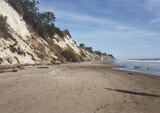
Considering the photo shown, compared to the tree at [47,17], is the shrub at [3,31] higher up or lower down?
lower down

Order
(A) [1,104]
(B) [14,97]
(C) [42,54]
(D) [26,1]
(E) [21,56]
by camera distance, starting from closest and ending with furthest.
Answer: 1. (A) [1,104]
2. (B) [14,97]
3. (E) [21,56]
4. (C) [42,54]
5. (D) [26,1]

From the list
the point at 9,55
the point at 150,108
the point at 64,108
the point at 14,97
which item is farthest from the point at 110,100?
the point at 9,55

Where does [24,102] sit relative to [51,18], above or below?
below

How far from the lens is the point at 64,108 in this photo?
3.62 m

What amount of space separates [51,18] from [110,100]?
222 feet

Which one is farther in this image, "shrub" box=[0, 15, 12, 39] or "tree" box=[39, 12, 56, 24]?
"tree" box=[39, 12, 56, 24]

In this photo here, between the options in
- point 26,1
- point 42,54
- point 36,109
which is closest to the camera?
point 36,109

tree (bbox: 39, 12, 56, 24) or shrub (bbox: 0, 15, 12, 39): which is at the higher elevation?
tree (bbox: 39, 12, 56, 24)

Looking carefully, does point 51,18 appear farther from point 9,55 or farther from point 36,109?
point 36,109

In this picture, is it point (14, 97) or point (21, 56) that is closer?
point (14, 97)

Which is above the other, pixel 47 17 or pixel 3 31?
pixel 47 17

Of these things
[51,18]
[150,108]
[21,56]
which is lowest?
[150,108]

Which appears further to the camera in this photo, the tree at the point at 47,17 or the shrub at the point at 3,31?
the tree at the point at 47,17

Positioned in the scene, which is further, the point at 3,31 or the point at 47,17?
the point at 47,17
